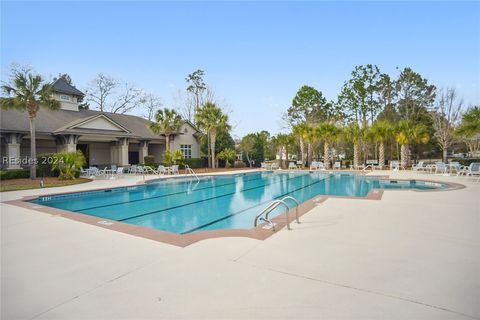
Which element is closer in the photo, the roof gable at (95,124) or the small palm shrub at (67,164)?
the small palm shrub at (67,164)

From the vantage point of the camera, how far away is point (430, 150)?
34.0 meters

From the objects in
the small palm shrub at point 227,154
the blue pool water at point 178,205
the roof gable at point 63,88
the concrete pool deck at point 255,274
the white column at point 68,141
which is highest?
the roof gable at point 63,88

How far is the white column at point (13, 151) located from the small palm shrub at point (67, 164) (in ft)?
10.5

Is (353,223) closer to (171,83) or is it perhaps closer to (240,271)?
(240,271)

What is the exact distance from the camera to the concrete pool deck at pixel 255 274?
8.68ft

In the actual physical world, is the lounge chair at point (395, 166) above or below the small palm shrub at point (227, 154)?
below

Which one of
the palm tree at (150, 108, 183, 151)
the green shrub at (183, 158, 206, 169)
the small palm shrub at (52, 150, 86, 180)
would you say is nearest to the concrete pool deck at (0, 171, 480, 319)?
the small palm shrub at (52, 150, 86, 180)

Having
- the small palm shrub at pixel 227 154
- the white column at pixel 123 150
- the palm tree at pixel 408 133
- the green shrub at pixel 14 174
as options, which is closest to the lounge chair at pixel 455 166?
the palm tree at pixel 408 133

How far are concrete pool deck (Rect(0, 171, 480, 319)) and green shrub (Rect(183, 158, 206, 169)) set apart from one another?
887 inches

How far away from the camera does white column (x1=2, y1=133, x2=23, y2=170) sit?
17919mm

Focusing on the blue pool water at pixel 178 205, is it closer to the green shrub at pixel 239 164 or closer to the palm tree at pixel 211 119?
the palm tree at pixel 211 119

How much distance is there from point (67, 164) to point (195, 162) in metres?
13.7

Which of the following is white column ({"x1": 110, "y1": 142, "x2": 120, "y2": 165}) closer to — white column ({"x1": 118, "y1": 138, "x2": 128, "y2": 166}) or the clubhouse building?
the clubhouse building

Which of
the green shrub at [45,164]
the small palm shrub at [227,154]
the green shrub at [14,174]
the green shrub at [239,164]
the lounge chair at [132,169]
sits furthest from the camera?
the green shrub at [239,164]
